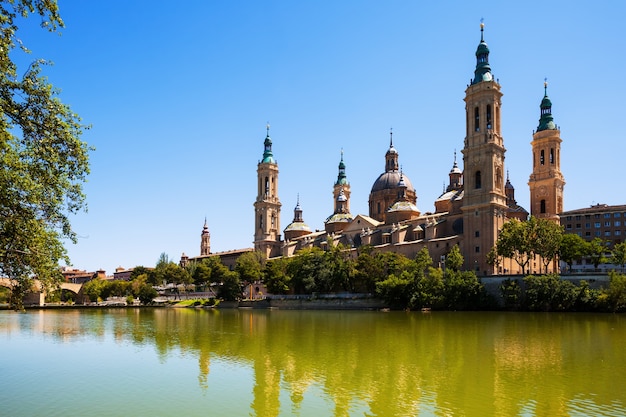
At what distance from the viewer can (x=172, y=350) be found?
30.4 m

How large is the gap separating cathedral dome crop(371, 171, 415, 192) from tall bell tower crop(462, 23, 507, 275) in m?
29.0

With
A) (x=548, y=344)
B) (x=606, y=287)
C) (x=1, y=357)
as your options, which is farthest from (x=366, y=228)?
(x=1, y=357)

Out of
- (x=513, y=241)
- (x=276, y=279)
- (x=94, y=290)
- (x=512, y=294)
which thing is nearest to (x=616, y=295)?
(x=512, y=294)

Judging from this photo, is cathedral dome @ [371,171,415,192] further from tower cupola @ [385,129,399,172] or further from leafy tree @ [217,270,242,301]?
leafy tree @ [217,270,242,301]

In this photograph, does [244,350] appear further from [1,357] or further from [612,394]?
[612,394]

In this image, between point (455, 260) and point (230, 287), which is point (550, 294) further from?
point (230, 287)

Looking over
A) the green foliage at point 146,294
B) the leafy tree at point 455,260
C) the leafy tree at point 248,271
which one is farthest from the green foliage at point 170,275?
the leafy tree at point 455,260

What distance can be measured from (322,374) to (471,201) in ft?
201

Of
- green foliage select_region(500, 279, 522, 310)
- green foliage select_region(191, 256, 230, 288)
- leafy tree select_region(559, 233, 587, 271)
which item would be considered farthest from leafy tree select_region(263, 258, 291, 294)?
leafy tree select_region(559, 233, 587, 271)

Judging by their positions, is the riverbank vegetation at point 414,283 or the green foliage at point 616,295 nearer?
the green foliage at point 616,295

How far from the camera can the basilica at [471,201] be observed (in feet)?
252

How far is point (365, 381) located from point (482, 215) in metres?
59.9

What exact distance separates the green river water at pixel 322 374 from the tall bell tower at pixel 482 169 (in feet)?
124

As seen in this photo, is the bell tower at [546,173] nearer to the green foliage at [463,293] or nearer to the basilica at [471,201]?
the basilica at [471,201]
